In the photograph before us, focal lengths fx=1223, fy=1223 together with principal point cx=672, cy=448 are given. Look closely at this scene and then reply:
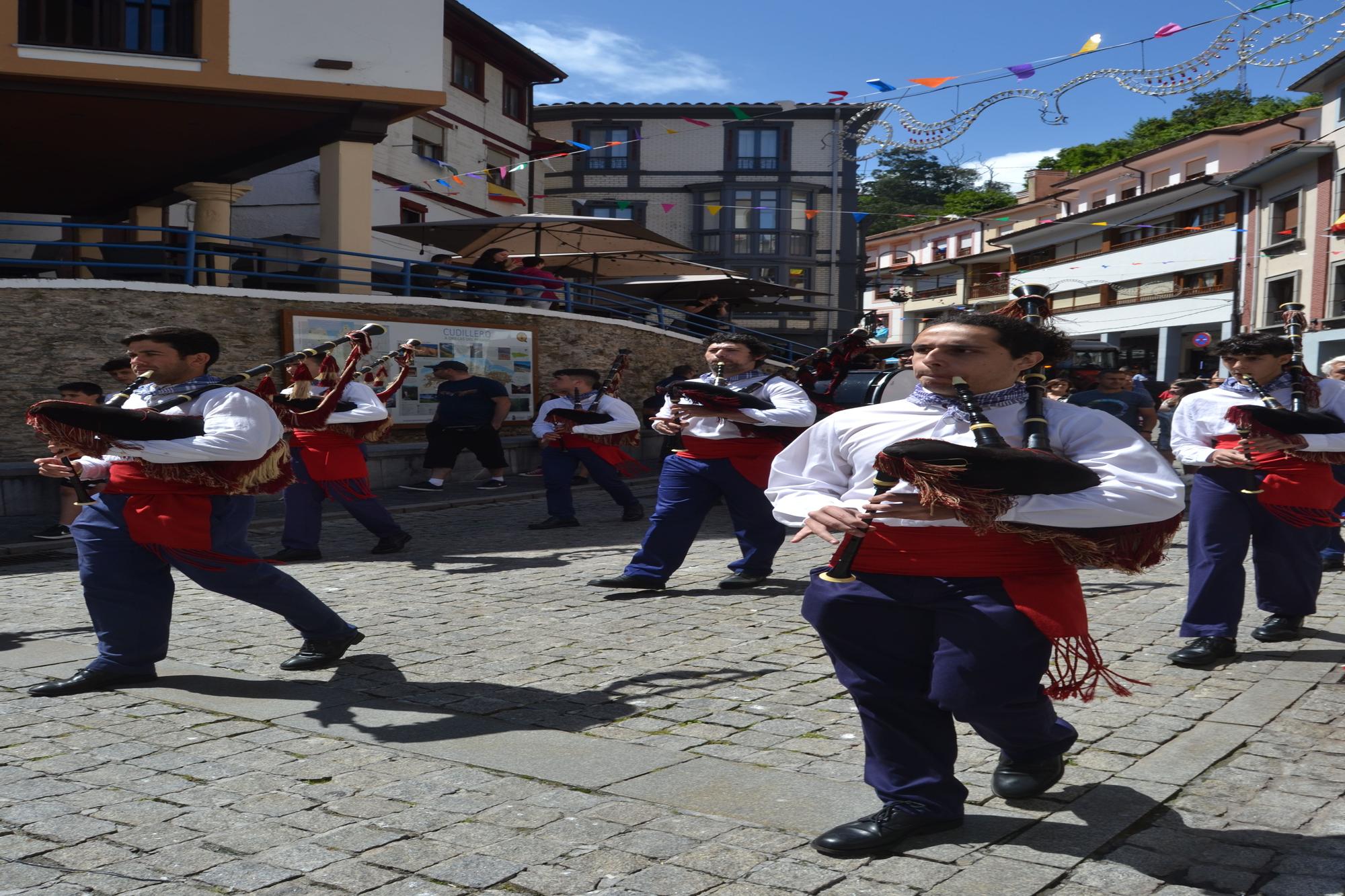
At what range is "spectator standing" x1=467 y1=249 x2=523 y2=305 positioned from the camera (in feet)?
56.2

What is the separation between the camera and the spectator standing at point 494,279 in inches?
674

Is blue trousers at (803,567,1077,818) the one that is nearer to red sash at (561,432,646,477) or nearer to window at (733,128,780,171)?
red sash at (561,432,646,477)

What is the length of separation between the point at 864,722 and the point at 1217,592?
9.81 ft

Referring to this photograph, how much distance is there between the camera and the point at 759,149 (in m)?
43.2

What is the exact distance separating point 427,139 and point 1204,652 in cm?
2469

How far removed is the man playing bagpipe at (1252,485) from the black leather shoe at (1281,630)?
60 millimetres

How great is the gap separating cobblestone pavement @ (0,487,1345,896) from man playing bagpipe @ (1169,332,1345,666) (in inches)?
11.1

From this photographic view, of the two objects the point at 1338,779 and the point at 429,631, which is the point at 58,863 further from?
the point at 1338,779

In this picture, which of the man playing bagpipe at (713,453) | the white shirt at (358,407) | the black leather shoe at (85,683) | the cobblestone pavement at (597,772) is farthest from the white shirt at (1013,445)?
the white shirt at (358,407)

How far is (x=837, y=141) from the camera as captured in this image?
4091cm

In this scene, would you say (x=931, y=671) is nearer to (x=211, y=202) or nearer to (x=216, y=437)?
(x=216, y=437)

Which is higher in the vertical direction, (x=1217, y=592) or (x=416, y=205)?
(x=416, y=205)

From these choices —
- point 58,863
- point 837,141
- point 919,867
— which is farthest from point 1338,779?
point 837,141

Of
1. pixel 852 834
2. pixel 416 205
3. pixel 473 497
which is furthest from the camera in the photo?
pixel 416 205
